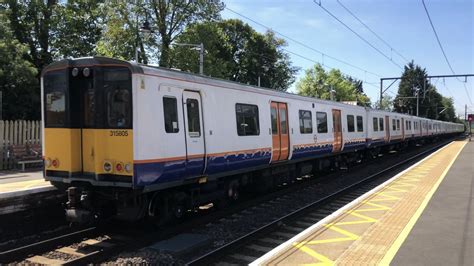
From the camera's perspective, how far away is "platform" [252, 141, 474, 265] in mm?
6602

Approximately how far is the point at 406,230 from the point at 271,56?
56977 mm

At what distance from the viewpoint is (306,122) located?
15695 mm

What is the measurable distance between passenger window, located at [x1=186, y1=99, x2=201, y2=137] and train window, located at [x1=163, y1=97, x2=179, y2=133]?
454 mm

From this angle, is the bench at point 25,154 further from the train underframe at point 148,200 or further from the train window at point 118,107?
the train window at point 118,107

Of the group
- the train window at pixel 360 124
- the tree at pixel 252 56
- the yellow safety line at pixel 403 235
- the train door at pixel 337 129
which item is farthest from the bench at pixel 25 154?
the tree at pixel 252 56

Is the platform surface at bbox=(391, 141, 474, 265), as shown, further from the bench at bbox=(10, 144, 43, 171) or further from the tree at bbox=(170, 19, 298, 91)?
the tree at bbox=(170, 19, 298, 91)

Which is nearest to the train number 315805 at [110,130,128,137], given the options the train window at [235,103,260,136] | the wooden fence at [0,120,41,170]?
the train window at [235,103,260,136]

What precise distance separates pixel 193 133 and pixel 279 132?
15.3ft

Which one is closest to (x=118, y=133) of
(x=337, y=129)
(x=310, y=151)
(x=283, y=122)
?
(x=283, y=122)

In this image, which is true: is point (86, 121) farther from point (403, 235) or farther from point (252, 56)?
point (252, 56)

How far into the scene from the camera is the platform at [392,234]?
6602mm

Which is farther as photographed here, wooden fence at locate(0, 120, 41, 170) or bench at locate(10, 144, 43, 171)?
bench at locate(10, 144, 43, 171)

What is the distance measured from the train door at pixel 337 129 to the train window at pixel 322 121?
3.27ft

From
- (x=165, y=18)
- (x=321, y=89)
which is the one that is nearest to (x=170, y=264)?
(x=165, y=18)
